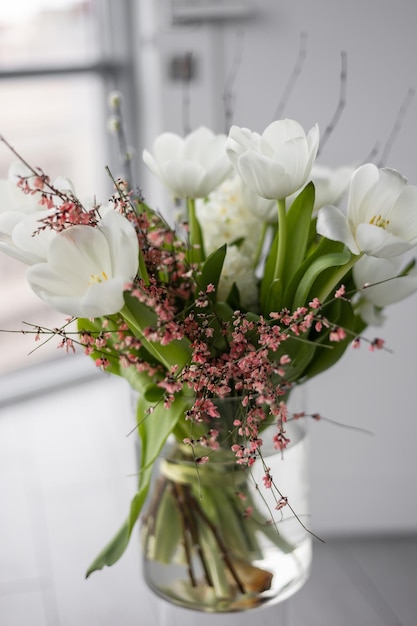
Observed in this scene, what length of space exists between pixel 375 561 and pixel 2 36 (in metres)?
1.66

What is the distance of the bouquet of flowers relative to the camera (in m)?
0.65

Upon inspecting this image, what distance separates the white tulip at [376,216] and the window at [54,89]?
1.72 meters

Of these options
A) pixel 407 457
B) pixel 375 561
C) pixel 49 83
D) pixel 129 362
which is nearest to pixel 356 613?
pixel 375 561

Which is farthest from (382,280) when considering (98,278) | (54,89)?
(54,89)

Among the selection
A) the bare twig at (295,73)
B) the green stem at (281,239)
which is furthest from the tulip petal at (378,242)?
the bare twig at (295,73)

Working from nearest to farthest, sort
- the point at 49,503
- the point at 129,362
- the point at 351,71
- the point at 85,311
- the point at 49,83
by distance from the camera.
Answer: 1. the point at 85,311
2. the point at 129,362
3. the point at 351,71
4. the point at 49,503
5. the point at 49,83

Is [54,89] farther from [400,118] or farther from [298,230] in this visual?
[298,230]

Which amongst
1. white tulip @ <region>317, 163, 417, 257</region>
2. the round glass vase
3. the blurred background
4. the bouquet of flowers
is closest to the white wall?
the blurred background

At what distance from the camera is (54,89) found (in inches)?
90.7

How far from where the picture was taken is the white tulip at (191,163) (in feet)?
2.62

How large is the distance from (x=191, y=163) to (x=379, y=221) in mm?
215

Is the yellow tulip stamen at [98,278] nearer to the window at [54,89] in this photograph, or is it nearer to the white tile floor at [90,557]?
the white tile floor at [90,557]

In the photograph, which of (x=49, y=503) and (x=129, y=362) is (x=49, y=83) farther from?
(x=129, y=362)

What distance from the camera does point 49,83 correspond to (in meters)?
2.28
